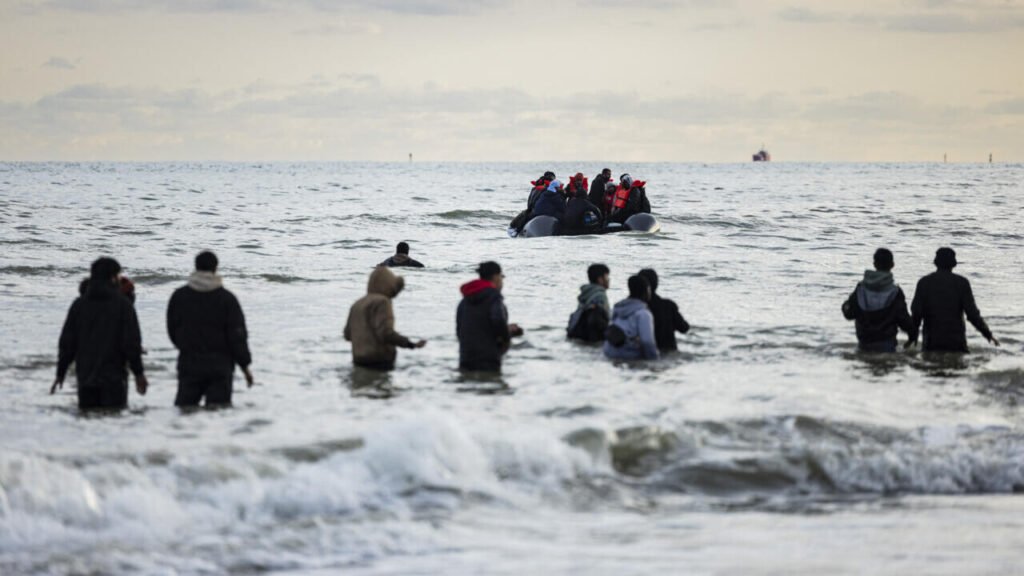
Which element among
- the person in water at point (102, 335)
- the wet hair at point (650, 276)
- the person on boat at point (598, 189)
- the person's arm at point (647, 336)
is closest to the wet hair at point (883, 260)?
the wet hair at point (650, 276)

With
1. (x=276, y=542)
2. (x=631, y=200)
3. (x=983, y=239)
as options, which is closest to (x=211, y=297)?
(x=276, y=542)

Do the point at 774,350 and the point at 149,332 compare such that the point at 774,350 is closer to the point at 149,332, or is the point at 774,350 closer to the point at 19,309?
the point at 149,332

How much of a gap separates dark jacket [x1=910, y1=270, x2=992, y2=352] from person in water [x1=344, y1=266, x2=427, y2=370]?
5915mm

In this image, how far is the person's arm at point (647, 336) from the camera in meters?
13.5

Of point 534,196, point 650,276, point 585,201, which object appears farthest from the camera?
point 534,196

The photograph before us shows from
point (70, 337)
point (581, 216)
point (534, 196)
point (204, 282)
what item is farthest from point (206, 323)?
point (534, 196)

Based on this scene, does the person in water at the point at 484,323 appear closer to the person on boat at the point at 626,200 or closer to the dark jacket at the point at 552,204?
the dark jacket at the point at 552,204

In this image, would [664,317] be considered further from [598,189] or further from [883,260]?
[598,189]

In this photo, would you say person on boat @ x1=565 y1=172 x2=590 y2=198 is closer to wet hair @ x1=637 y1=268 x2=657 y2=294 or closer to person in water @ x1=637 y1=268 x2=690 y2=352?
person in water @ x1=637 y1=268 x2=690 y2=352

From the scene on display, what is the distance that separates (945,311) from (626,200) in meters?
19.1

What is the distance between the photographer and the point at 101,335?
34.6 ft

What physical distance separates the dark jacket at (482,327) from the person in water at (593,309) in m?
1.51

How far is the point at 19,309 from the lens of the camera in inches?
789

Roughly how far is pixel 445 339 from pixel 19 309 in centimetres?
779
